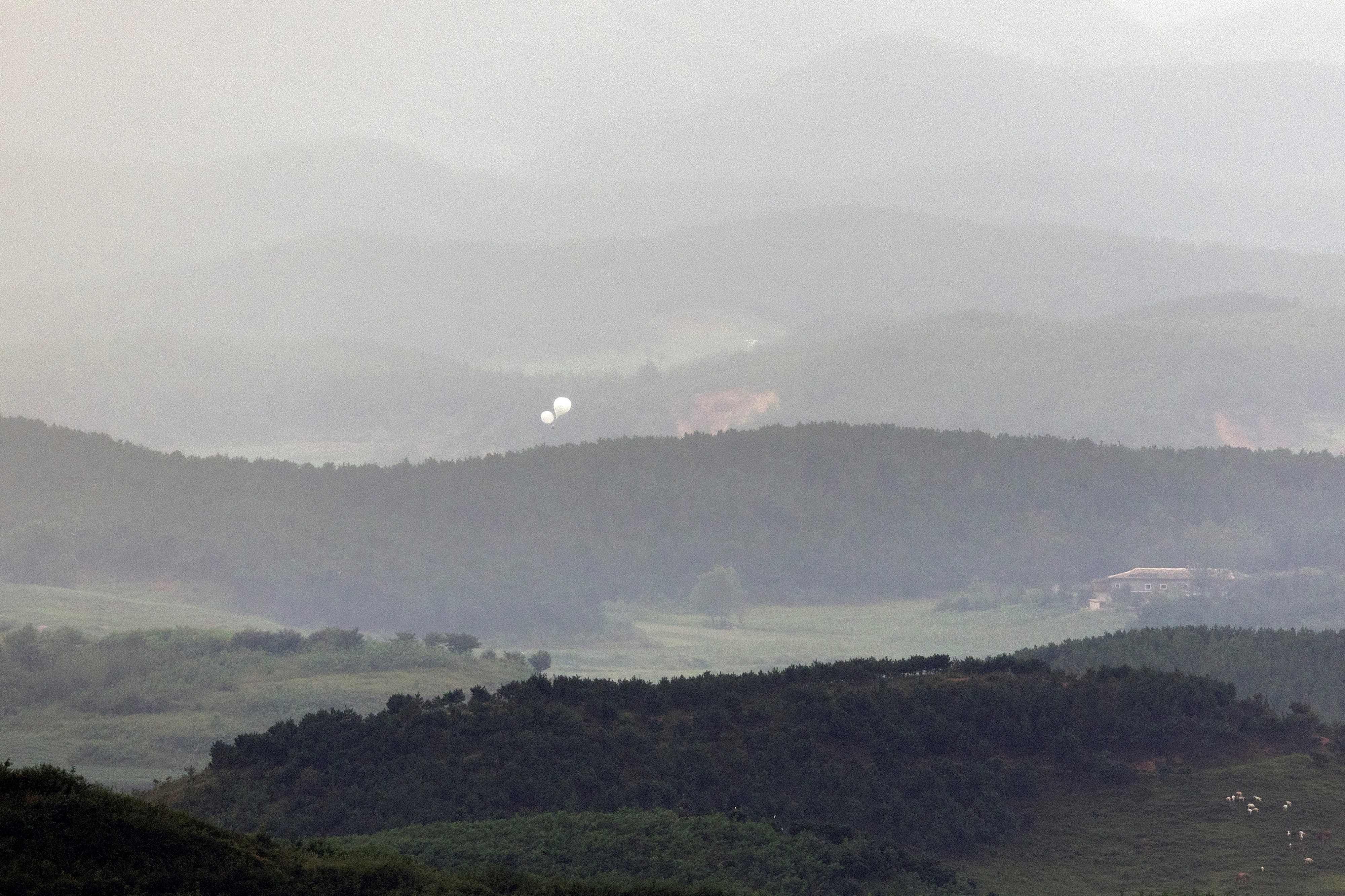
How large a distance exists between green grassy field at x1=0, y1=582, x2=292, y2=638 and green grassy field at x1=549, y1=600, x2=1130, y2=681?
3486 centimetres

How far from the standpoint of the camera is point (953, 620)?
168 m

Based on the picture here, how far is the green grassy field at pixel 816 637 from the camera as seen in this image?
14462cm

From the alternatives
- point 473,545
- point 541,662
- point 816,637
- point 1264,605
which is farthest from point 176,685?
point 1264,605

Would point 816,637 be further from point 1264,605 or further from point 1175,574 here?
point 1264,605

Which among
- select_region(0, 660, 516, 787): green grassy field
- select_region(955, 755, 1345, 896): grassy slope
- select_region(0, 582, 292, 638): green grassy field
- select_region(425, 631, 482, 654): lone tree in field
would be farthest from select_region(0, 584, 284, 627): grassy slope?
select_region(955, 755, 1345, 896): grassy slope

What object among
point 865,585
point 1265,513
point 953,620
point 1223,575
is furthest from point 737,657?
point 1265,513

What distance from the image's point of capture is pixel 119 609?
139m

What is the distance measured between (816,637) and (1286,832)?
126511 millimetres

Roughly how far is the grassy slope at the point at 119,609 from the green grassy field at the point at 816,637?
114 ft

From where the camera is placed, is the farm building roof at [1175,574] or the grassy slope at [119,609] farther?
the farm building roof at [1175,574]

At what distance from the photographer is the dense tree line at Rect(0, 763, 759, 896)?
794 inches

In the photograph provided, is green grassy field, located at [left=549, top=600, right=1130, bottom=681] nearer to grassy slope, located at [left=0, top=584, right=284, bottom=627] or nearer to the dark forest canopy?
the dark forest canopy

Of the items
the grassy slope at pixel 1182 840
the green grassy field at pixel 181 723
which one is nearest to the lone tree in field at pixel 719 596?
the green grassy field at pixel 181 723

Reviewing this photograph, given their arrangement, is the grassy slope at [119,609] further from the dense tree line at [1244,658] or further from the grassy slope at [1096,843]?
the grassy slope at [1096,843]
